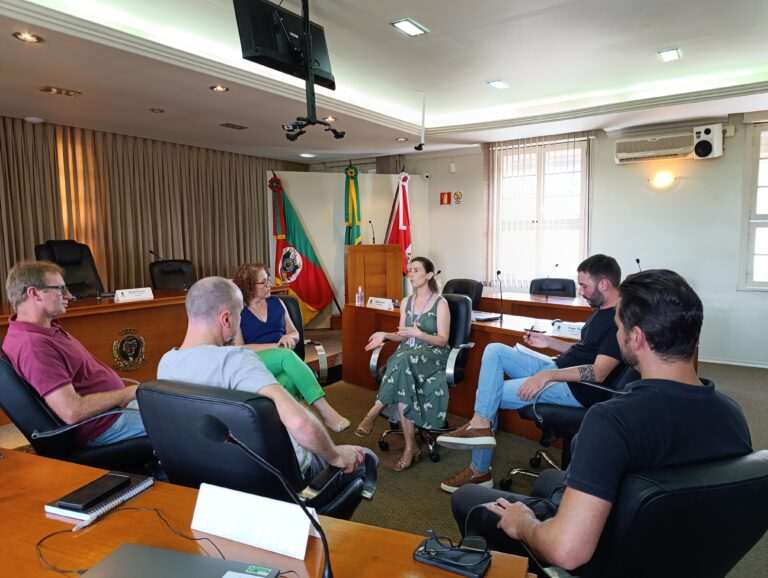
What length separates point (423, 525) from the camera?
7.15 feet

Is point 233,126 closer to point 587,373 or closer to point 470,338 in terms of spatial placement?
point 470,338

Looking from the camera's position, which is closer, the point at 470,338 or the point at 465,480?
the point at 465,480

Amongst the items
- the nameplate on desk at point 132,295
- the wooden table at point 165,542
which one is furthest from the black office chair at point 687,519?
the nameplate on desk at point 132,295

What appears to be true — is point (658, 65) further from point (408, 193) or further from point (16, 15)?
A: point (16, 15)

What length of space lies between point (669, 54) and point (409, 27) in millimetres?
2097

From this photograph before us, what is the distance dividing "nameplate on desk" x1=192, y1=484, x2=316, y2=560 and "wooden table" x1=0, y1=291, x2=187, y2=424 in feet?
9.24

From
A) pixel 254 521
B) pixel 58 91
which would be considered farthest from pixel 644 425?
pixel 58 91

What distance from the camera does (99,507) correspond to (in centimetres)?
106

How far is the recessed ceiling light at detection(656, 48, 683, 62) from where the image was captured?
12.1ft

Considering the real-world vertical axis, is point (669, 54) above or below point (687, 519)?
above

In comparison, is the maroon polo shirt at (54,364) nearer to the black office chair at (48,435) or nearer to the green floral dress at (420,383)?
the black office chair at (48,435)

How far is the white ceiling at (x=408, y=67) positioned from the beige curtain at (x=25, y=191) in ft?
1.31

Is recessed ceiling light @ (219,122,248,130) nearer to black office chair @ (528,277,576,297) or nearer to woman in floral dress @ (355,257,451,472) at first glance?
woman in floral dress @ (355,257,451,472)

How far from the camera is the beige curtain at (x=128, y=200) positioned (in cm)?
475
